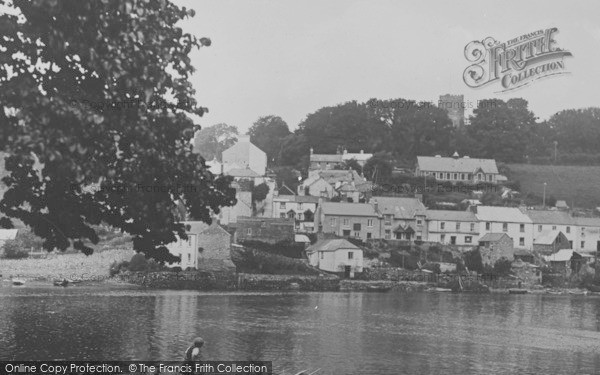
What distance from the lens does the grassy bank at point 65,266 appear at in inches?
2704

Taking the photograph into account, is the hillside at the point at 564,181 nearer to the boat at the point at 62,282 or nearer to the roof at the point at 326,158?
the roof at the point at 326,158

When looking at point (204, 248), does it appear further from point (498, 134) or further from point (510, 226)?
point (498, 134)

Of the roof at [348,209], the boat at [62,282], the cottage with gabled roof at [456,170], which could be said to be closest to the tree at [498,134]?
the cottage with gabled roof at [456,170]

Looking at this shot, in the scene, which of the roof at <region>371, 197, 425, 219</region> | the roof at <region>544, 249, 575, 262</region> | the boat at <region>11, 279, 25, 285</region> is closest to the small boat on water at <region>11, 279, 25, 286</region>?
the boat at <region>11, 279, 25, 285</region>

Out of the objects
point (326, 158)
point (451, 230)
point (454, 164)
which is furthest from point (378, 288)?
point (326, 158)

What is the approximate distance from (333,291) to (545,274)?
25.4 meters

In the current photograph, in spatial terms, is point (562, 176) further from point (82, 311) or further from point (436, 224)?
point (82, 311)

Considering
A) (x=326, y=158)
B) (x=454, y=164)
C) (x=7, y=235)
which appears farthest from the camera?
(x=326, y=158)

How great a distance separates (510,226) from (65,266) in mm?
46878

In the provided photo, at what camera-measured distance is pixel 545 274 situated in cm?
8219

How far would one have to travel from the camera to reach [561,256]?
83.8 meters

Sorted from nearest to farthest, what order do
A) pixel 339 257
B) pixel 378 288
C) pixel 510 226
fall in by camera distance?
1. pixel 378 288
2. pixel 339 257
3. pixel 510 226

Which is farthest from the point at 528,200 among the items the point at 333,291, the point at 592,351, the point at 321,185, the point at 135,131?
the point at 135,131

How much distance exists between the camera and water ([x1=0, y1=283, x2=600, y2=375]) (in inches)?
1313
